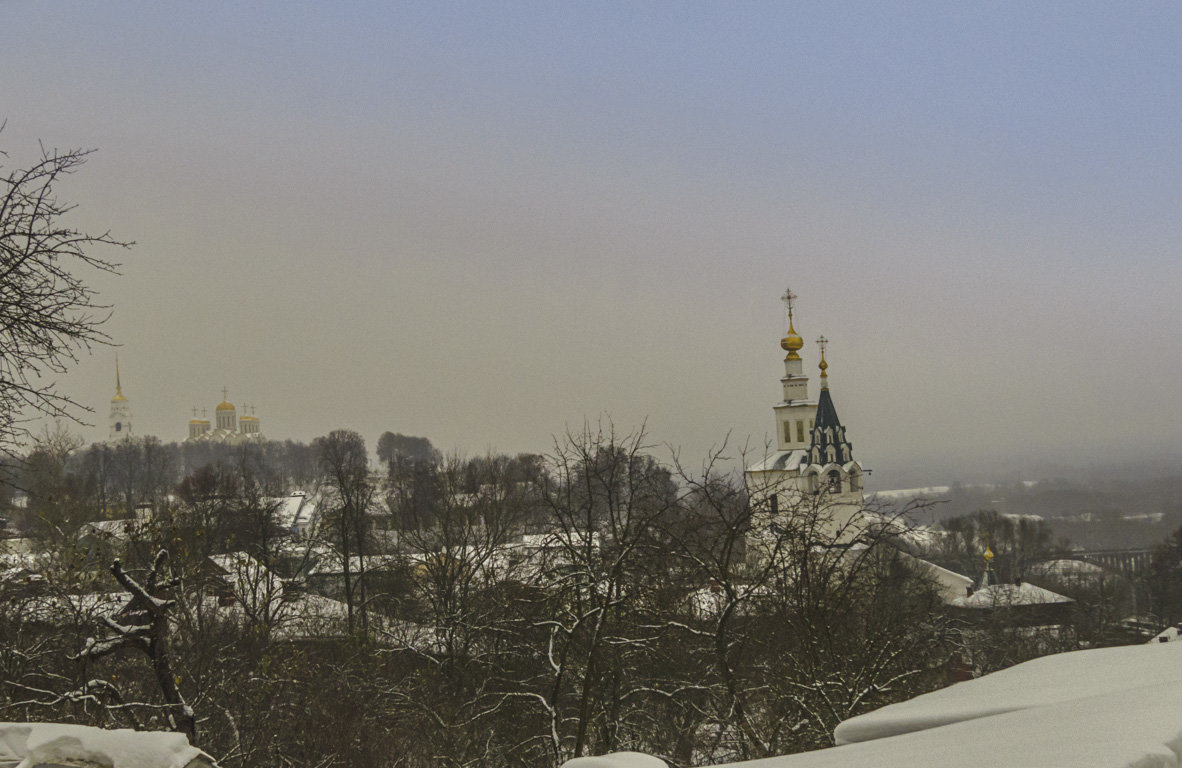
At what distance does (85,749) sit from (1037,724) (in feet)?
9.36

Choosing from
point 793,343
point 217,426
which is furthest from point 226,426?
point 793,343

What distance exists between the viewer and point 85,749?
325 cm

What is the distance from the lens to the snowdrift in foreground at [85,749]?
3.24 metres

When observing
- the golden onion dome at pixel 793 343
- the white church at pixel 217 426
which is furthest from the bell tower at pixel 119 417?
the golden onion dome at pixel 793 343

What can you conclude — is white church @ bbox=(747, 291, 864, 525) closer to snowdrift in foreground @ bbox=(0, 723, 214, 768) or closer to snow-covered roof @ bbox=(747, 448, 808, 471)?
snow-covered roof @ bbox=(747, 448, 808, 471)

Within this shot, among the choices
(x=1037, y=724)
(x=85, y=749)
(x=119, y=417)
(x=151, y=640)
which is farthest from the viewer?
(x=119, y=417)

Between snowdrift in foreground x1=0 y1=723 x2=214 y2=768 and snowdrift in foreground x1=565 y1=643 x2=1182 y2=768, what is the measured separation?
1614 mm

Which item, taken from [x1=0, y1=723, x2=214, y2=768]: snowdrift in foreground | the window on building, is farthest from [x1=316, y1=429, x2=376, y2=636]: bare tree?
[x1=0, y1=723, x2=214, y2=768]: snowdrift in foreground

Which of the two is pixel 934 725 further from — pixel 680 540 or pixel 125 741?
pixel 680 540

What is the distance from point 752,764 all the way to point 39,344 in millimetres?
6721

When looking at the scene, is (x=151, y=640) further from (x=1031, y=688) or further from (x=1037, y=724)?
(x=1037, y=724)

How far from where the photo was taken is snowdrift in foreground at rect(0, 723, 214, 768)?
324 cm

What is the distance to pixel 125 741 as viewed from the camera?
130 inches

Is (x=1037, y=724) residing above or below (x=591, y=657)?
above
